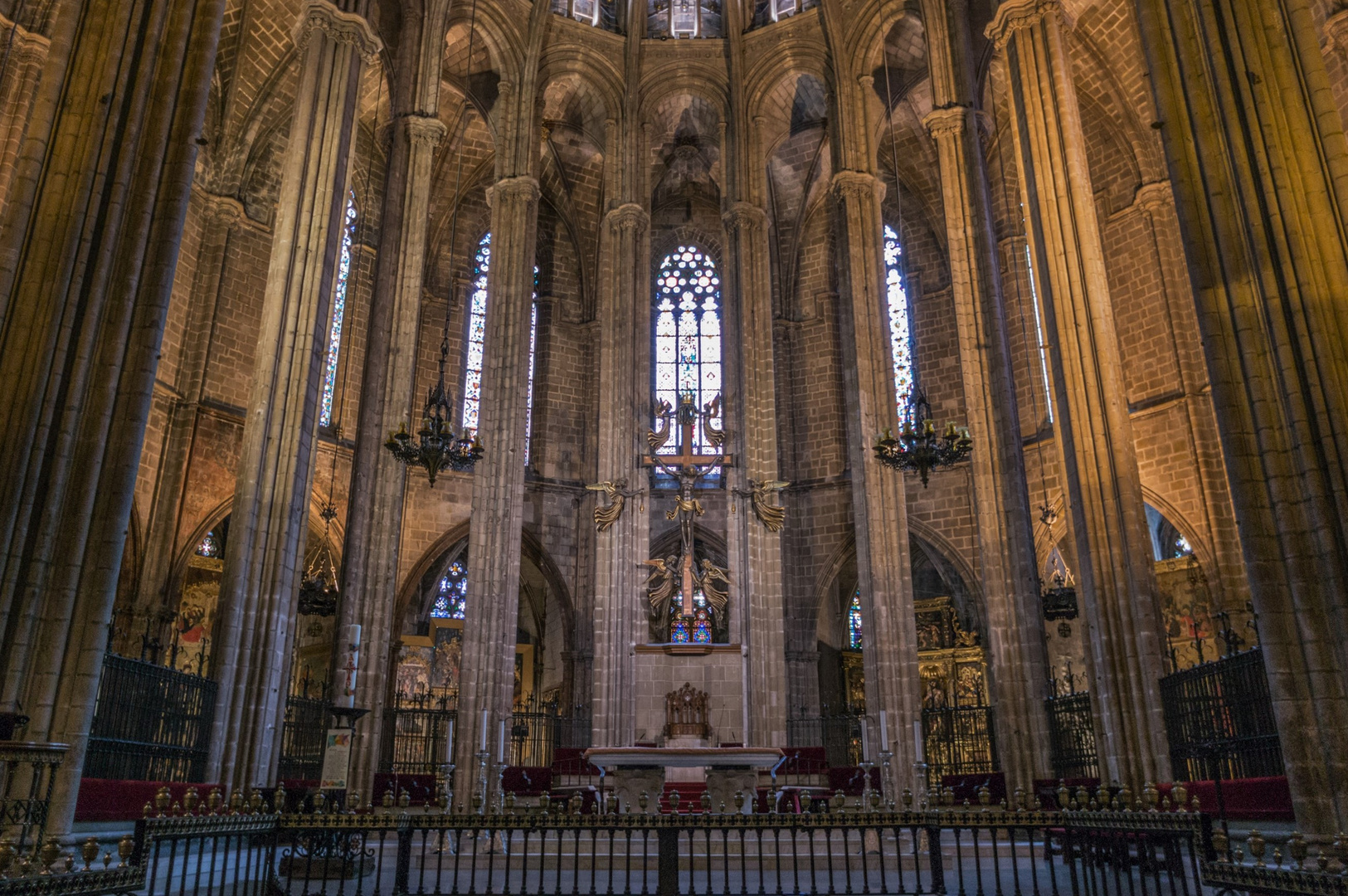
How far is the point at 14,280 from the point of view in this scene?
8.24m

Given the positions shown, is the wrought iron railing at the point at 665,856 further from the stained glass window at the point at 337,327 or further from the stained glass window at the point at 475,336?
the stained glass window at the point at 475,336

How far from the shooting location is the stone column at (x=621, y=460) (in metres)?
17.4

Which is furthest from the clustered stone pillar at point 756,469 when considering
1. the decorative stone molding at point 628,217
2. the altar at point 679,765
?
the altar at point 679,765

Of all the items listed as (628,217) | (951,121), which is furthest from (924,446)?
(628,217)

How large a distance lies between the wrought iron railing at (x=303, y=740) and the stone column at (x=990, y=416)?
11.0 metres

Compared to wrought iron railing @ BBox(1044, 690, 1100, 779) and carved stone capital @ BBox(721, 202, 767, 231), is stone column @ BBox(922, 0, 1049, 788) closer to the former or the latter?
wrought iron railing @ BBox(1044, 690, 1100, 779)

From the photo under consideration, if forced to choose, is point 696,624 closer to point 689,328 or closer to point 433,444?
→ point 433,444

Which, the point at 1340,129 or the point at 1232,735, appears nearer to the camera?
the point at 1340,129

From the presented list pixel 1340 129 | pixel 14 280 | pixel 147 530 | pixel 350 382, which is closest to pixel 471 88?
pixel 350 382

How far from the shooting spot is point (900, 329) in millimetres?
24781

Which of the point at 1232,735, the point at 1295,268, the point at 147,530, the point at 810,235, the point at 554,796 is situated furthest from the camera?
the point at 810,235

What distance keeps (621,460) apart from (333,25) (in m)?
8.67

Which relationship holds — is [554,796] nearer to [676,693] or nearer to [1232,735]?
[676,693]

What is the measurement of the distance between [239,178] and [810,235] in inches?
542
